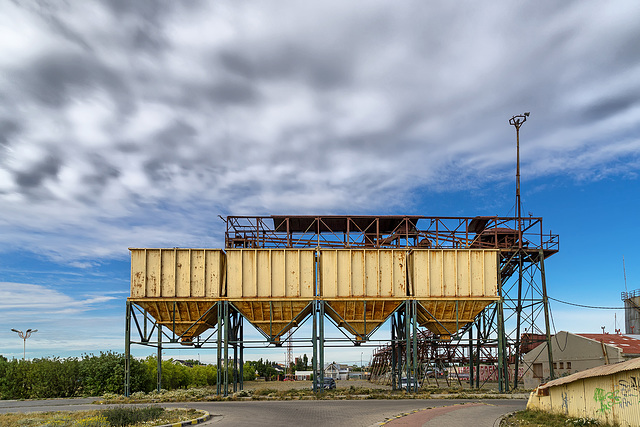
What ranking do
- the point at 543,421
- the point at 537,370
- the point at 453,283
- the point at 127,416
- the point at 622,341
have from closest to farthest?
the point at 127,416
the point at 543,421
the point at 453,283
the point at 622,341
the point at 537,370

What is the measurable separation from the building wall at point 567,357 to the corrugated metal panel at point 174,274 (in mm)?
30519

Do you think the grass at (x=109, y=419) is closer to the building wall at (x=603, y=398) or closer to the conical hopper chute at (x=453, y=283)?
the building wall at (x=603, y=398)

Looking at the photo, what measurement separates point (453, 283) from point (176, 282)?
2032 centimetres

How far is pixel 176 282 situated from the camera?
37.8 m

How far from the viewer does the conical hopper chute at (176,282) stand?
37.6 meters

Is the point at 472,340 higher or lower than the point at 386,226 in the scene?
lower

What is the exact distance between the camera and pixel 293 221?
138 feet

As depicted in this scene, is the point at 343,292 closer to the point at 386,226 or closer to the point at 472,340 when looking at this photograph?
the point at 386,226

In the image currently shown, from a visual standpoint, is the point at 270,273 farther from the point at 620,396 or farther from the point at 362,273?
the point at 620,396

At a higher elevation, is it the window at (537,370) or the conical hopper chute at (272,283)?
the conical hopper chute at (272,283)

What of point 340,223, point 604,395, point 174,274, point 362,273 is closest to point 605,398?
point 604,395

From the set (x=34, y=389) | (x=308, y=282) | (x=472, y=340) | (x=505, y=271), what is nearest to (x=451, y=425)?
(x=308, y=282)

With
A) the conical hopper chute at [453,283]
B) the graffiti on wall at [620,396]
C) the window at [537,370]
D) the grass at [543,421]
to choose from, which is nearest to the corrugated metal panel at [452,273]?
the conical hopper chute at [453,283]

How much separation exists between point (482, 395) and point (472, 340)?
24.8 feet
